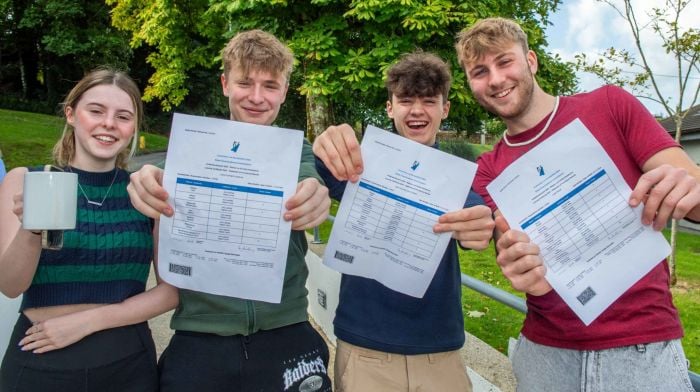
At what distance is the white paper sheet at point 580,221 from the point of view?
1.47 metres

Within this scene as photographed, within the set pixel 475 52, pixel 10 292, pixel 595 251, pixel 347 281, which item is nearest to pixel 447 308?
pixel 347 281

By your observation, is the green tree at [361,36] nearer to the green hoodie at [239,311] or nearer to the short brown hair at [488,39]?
the short brown hair at [488,39]

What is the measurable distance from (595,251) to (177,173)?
4.31 ft

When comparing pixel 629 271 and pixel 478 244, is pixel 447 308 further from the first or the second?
pixel 629 271

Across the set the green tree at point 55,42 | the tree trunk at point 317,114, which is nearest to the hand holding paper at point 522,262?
the tree trunk at point 317,114

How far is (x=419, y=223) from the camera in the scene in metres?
1.66

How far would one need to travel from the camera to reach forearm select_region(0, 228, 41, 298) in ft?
5.35

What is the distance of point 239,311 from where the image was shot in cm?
181

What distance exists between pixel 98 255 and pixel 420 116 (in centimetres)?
138

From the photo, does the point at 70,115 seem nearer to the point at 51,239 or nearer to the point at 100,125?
the point at 100,125

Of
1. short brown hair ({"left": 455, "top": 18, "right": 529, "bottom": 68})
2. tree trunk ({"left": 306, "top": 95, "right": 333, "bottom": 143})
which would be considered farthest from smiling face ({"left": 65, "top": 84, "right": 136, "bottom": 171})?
tree trunk ({"left": 306, "top": 95, "right": 333, "bottom": 143})

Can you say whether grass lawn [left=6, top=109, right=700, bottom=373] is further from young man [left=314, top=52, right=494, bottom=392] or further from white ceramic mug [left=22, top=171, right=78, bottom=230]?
young man [left=314, top=52, right=494, bottom=392]

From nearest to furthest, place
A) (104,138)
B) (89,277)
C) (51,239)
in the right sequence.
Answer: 1. (51,239)
2. (89,277)
3. (104,138)

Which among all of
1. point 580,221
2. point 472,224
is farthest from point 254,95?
point 580,221
